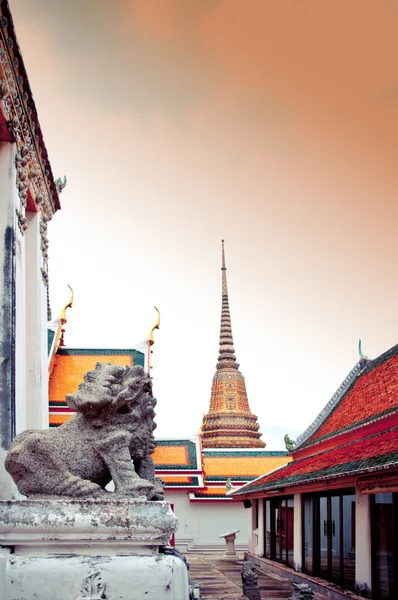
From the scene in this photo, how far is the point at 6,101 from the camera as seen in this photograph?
694cm

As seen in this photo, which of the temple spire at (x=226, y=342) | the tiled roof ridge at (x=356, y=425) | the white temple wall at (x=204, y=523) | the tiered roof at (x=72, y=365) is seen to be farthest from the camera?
the temple spire at (x=226, y=342)

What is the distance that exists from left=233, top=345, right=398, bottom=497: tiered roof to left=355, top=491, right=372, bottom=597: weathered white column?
0.47m

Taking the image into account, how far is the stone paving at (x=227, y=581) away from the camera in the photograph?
1290cm

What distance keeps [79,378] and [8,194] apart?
12958 mm

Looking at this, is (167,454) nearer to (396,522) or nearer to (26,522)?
(396,522)

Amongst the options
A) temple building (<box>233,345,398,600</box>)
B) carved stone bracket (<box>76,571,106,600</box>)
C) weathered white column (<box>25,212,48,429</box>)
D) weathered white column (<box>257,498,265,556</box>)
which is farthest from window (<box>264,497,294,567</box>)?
carved stone bracket (<box>76,571,106,600</box>)

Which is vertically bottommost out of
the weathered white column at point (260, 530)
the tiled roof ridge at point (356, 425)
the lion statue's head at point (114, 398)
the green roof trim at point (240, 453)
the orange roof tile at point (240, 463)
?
the weathered white column at point (260, 530)

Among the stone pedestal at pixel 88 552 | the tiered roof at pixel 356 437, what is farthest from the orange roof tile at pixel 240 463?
the stone pedestal at pixel 88 552

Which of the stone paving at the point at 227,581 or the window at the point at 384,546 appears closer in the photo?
the window at the point at 384,546

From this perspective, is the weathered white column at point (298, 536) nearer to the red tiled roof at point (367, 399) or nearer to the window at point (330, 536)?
the window at point (330, 536)

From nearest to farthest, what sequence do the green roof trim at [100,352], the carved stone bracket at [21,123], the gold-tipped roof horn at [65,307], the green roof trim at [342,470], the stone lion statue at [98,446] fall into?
the stone lion statue at [98,446] < the carved stone bracket at [21,123] < the green roof trim at [342,470] < the green roof trim at [100,352] < the gold-tipped roof horn at [65,307]

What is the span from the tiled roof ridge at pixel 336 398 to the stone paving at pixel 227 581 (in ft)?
12.0

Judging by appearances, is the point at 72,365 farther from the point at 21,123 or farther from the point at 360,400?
the point at 21,123

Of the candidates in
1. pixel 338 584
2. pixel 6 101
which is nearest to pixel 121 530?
pixel 6 101
